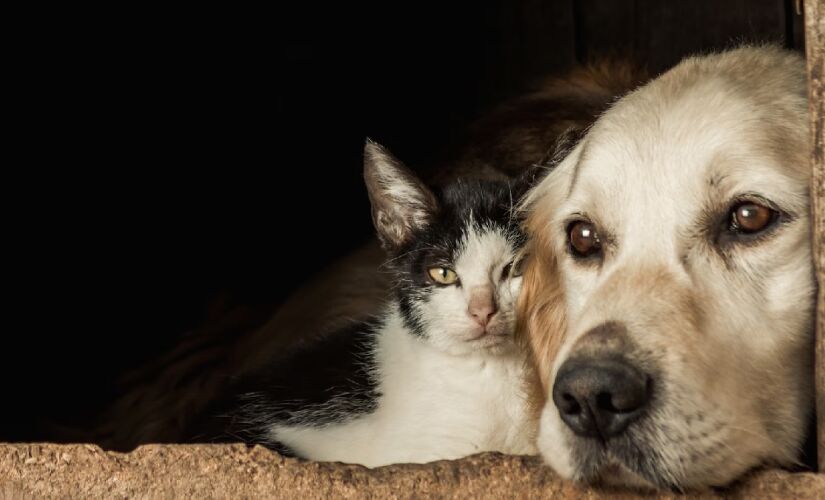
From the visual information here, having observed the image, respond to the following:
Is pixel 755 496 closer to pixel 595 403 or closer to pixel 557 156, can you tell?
pixel 595 403

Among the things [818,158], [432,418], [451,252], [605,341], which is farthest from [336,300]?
[818,158]

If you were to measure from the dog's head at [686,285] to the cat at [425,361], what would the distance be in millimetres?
262

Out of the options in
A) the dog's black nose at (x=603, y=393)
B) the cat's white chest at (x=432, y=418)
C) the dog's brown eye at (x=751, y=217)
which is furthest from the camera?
the cat's white chest at (x=432, y=418)

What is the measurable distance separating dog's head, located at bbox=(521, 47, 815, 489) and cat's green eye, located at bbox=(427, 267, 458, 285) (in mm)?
395

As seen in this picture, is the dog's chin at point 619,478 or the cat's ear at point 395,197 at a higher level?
the cat's ear at point 395,197

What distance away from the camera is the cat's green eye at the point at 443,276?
325 cm

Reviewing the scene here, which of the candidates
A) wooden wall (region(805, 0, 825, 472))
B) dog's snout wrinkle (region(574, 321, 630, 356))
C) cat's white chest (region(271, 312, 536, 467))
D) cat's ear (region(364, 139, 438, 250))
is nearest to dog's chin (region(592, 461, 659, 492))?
dog's snout wrinkle (region(574, 321, 630, 356))

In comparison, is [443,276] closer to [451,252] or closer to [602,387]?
[451,252]

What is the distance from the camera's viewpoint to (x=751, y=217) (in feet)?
7.90

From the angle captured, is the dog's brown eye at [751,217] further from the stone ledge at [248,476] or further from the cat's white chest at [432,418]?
the cat's white chest at [432,418]

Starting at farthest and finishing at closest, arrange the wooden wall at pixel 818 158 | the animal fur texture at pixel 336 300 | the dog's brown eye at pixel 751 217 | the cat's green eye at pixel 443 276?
the animal fur texture at pixel 336 300 < the cat's green eye at pixel 443 276 < the dog's brown eye at pixel 751 217 < the wooden wall at pixel 818 158

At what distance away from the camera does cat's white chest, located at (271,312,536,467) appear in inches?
120

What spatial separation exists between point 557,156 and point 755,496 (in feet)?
4.34

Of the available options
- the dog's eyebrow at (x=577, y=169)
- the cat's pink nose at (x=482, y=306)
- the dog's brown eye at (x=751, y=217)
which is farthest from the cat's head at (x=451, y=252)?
the dog's brown eye at (x=751, y=217)
